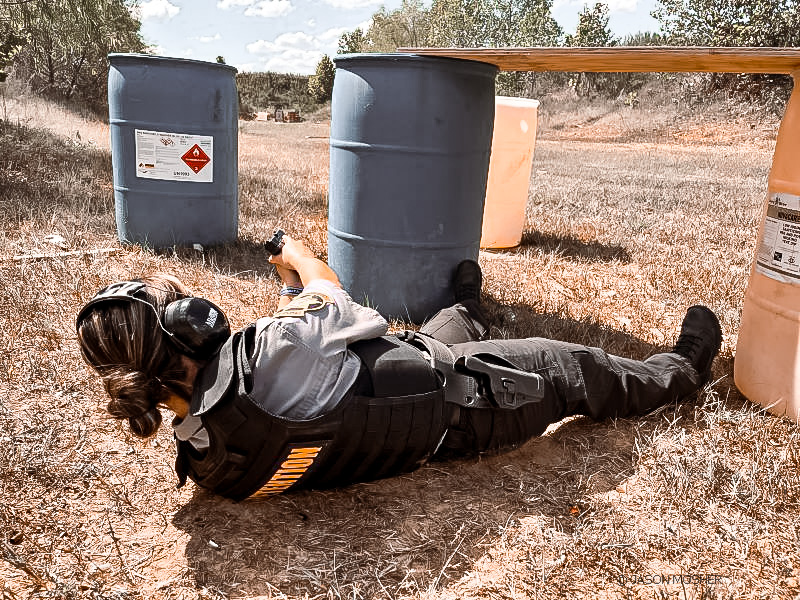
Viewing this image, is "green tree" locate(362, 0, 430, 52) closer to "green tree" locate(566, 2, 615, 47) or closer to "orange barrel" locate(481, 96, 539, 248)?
"green tree" locate(566, 2, 615, 47)

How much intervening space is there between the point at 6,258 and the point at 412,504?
3.58 meters

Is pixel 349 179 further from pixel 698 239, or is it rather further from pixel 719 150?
pixel 719 150

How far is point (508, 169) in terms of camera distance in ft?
17.0

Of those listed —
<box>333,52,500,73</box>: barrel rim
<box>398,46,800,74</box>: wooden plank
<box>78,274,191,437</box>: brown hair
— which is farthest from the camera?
<box>333,52,500,73</box>: barrel rim

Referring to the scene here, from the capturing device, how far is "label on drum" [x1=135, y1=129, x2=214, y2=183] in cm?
464

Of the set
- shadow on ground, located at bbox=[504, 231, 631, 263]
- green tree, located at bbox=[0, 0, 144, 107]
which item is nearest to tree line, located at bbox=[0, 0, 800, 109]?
green tree, located at bbox=[0, 0, 144, 107]

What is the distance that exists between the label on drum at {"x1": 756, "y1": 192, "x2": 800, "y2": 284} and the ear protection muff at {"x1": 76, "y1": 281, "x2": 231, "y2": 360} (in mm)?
2074

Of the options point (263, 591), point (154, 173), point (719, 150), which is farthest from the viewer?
point (719, 150)

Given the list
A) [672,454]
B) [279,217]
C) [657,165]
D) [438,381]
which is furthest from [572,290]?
[657,165]

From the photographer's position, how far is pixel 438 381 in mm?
2020

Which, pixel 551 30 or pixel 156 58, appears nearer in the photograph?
pixel 156 58

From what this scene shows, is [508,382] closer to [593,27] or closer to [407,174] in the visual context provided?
[407,174]

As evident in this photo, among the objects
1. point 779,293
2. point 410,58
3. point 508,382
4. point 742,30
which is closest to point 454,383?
point 508,382

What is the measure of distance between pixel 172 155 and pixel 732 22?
2458cm
